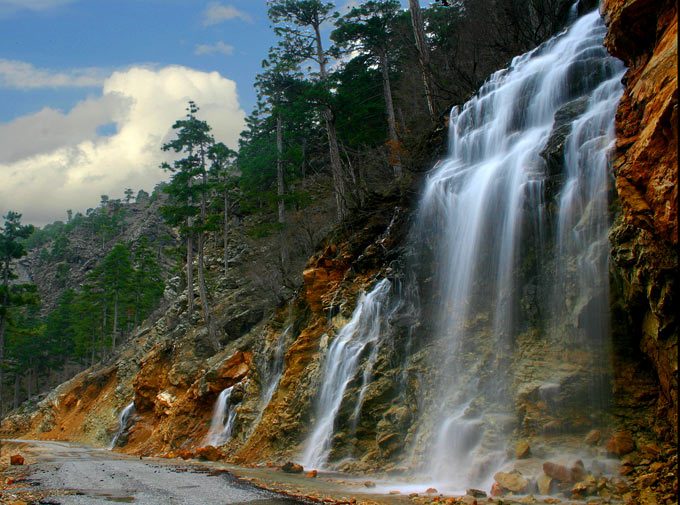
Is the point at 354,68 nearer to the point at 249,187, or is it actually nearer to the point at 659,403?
the point at 249,187

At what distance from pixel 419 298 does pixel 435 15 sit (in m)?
24.6

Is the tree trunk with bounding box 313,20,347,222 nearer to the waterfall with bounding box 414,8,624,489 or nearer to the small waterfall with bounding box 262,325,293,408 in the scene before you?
the small waterfall with bounding box 262,325,293,408

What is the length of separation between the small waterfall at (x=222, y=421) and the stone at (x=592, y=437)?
13886 millimetres

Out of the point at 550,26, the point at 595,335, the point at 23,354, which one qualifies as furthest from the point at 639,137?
the point at 23,354

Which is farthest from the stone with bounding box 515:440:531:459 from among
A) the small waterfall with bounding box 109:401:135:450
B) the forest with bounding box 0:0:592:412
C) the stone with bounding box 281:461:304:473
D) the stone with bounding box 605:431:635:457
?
the small waterfall with bounding box 109:401:135:450

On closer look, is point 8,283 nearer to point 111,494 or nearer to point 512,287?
point 111,494

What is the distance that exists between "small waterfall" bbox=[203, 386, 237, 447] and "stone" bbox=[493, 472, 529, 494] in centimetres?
1313

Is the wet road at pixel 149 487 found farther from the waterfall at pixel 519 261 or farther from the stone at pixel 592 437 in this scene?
the stone at pixel 592 437

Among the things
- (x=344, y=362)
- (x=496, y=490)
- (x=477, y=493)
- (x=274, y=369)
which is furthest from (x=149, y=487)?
(x=274, y=369)

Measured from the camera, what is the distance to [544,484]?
288 inches

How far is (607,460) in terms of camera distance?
752 centimetres

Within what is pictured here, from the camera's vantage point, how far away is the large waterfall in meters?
8.91

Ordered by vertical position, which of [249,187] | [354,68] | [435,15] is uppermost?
[435,15]

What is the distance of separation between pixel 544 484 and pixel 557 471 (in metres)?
0.29
